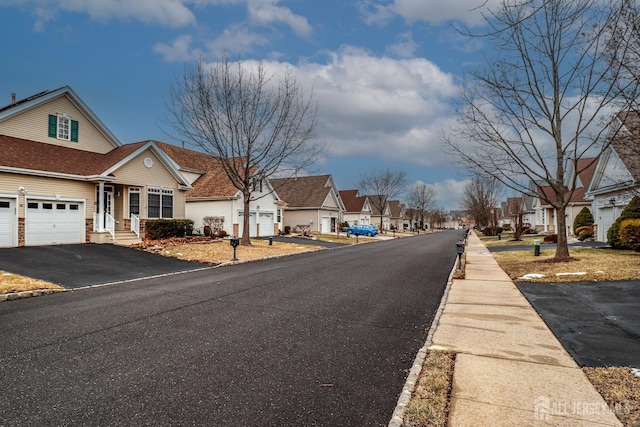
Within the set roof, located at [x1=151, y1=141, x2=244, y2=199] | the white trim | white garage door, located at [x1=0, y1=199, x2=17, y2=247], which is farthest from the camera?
roof, located at [x1=151, y1=141, x2=244, y2=199]

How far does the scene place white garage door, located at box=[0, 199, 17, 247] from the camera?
16866 mm

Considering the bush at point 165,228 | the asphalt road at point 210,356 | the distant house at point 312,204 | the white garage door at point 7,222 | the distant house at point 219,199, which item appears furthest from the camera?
the distant house at point 312,204

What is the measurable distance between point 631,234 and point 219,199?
26.2m

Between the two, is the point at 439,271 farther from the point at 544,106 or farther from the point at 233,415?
the point at 233,415

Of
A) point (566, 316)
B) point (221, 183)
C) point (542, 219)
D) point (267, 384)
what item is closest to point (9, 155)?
point (221, 183)

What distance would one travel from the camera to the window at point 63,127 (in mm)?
21156

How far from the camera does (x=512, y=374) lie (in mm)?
4281

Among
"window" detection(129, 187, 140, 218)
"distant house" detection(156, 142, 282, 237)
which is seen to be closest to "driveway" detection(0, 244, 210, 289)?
"window" detection(129, 187, 140, 218)

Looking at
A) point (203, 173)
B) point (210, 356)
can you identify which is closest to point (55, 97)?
point (203, 173)

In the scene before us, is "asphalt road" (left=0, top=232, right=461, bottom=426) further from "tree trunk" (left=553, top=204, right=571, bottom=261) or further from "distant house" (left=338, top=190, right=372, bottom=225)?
"distant house" (left=338, top=190, right=372, bottom=225)

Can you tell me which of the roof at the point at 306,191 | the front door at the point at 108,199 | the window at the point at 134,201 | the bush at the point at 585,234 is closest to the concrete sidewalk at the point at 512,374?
the window at the point at 134,201

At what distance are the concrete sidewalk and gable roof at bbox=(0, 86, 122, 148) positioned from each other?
76.5 feet

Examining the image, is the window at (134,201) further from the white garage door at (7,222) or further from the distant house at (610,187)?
the distant house at (610,187)

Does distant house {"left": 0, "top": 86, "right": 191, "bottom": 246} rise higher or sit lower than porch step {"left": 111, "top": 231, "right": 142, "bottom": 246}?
higher
